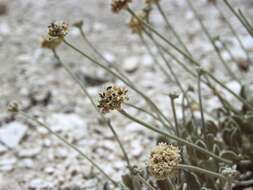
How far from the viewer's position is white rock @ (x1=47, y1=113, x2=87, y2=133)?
149 inches

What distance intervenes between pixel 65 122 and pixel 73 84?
0.54m

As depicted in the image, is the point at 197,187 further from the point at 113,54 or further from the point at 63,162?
the point at 113,54

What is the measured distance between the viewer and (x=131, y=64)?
4.57 m

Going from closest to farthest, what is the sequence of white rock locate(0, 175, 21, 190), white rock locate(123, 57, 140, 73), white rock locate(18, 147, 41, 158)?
white rock locate(0, 175, 21, 190)
white rock locate(18, 147, 41, 158)
white rock locate(123, 57, 140, 73)

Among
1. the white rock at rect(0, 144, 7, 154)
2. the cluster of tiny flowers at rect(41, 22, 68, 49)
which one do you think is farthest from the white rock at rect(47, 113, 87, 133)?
the cluster of tiny flowers at rect(41, 22, 68, 49)

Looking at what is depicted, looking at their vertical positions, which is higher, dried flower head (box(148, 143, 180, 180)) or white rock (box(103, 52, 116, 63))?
white rock (box(103, 52, 116, 63))

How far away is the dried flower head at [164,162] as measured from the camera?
2.09 meters

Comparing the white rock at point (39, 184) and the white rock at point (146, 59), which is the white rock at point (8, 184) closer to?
the white rock at point (39, 184)

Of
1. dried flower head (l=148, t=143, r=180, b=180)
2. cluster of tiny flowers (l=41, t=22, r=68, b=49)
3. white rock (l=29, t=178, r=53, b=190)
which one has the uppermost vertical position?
cluster of tiny flowers (l=41, t=22, r=68, b=49)

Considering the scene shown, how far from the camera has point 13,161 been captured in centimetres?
344

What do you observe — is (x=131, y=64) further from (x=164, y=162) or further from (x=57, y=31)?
(x=164, y=162)

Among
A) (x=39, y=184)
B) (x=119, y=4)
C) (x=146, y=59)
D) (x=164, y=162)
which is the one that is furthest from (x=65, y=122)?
(x=164, y=162)

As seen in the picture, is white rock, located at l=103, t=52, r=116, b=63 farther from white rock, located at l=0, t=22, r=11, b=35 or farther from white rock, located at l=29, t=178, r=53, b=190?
white rock, located at l=29, t=178, r=53, b=190

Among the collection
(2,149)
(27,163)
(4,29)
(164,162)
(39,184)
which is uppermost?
(4,29)
